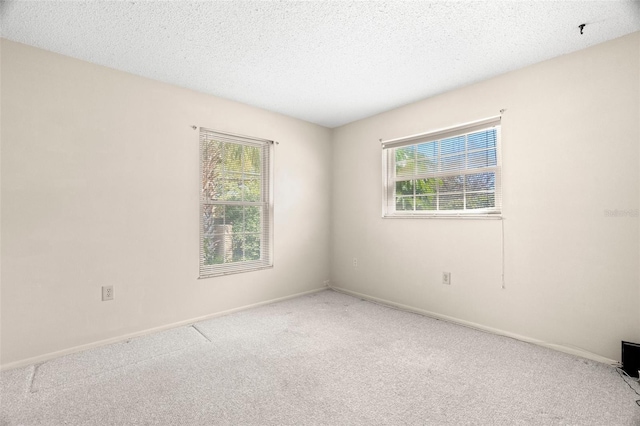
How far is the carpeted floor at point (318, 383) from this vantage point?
1630 mm

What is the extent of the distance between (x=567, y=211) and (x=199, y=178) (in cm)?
336

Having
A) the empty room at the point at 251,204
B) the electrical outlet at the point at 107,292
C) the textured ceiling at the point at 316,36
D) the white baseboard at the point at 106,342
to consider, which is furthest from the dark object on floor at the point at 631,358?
the electrical outlet at the point at 107,292

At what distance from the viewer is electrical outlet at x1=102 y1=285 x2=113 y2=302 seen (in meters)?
2.55

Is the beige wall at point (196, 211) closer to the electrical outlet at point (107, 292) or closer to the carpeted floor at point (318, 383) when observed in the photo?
the electrical outlet at point (107, 292)

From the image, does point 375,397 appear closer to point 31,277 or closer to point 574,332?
point 574,332

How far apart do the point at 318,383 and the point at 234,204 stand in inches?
85.9

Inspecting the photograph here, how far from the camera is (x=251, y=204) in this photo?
362 cm

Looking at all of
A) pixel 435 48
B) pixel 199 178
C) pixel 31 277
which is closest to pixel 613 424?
pixel 435 48

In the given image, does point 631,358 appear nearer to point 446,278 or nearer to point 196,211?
point 446,278

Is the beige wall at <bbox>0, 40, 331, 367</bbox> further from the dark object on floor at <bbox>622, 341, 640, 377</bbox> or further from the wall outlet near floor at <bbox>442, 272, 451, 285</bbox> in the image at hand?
the dark object on floor at <bbox>622, 341, 640, 377</bbox>

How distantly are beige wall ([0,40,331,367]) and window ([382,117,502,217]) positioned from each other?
1.91 metres

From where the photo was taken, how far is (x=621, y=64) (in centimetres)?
218

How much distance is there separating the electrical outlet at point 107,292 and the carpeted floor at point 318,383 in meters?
0.40

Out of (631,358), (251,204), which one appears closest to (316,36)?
(251,204)
